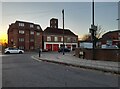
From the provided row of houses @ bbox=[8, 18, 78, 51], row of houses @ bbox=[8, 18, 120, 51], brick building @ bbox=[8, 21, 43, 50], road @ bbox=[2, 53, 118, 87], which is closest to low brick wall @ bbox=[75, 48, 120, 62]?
road @ bbox=[2, 53, 118, 87]

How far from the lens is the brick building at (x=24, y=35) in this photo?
72.8 m

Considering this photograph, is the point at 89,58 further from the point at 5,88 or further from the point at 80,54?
the point at 5,88

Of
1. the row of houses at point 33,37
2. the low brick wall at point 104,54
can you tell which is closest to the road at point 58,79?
the low brick wall at point 104,54

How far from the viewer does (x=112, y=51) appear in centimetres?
2066

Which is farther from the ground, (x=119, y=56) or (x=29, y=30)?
(x=29, y=30)

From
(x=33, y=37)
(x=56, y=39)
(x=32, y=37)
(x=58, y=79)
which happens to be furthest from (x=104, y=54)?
(x=56, y=39)

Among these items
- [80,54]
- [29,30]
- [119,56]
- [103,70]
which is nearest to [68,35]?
[29,30]

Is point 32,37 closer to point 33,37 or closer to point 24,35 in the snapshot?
point 33,37

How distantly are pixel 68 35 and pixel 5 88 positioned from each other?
85.0m

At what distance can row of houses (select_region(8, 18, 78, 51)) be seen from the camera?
7312 centimetres

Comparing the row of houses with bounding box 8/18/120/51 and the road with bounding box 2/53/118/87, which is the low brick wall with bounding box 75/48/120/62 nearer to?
the road with bounding box 2/53/118/87

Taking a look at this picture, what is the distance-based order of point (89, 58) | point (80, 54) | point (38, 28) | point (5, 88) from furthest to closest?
point (38, 28)
point (80, 54)
point (89, 58)
point (5, 88)

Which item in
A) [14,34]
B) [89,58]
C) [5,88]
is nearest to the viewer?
[5,88]

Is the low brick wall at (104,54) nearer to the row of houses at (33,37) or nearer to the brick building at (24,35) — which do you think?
the row of houses at (33,37)
